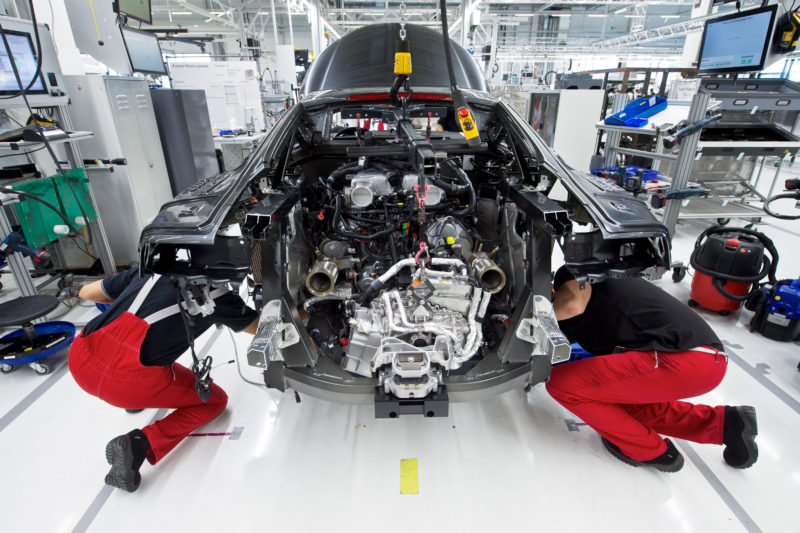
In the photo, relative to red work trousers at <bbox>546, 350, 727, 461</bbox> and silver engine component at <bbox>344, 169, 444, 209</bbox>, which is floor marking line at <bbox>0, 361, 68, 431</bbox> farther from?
red work trousers at <bbox>546, 350, 727, 461</bbox>

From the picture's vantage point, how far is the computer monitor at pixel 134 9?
13.5ft

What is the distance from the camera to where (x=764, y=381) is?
2.37m

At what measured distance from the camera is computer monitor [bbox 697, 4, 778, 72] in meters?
3.61

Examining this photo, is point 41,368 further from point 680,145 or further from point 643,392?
point 680,145

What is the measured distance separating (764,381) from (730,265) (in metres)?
0.77

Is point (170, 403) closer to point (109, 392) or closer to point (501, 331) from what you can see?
point (109, 392)

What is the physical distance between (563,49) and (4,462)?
20.1 m

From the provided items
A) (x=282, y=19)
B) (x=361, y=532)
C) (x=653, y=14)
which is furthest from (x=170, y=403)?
(x=653, y=14)

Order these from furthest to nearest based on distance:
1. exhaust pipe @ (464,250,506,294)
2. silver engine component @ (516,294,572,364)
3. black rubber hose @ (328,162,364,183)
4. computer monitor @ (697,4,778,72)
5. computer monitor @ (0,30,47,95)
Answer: computer monitor @ (697,4,778,72) → computer monitor @ (0,30,47,95) → black rubber hose @ (328,162,364,183) → exhaust pipe @ (464,250,506,294) → silver engine component @ (516,294,572,364)

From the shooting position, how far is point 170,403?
6.29 ft

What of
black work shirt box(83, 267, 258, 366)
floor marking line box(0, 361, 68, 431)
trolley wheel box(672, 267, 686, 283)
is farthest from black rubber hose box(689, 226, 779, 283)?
floor marking line box(0, 361, 68, 431)

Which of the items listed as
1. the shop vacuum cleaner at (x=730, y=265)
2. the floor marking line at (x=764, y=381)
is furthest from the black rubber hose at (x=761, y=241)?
the floor marking line at (x=764, y=381)

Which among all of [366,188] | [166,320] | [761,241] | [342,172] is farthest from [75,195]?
[761,241]

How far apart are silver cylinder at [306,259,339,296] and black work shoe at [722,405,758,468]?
188cm
